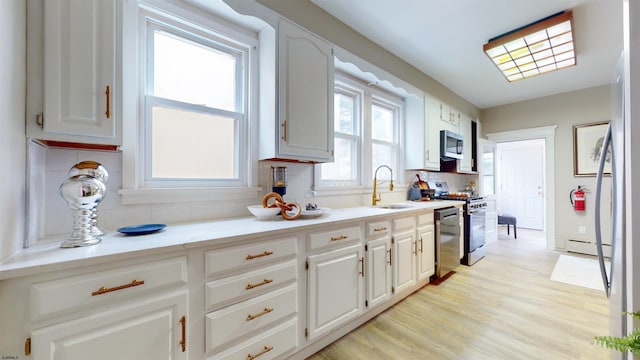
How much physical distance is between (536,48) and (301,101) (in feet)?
9.08

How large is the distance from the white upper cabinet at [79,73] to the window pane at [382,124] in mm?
2601

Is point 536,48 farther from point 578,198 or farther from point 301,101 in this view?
point 578,198

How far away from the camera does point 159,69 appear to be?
167cm

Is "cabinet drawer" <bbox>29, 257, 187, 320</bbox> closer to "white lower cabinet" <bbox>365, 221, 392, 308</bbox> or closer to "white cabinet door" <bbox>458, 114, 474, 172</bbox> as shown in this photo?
"white lower cabinet" <bbox>365, 221, 392, 308</bbox>

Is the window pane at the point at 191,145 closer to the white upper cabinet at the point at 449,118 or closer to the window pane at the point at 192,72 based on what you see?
the window pane at the point at 192,72

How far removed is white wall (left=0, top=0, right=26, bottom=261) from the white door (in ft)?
25.9

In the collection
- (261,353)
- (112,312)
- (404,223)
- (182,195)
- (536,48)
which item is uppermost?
(536,48)

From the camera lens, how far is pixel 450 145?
387 cm

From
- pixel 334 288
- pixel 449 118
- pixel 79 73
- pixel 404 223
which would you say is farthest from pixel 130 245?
pixel 449 118

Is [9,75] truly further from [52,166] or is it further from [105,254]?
[105,254]

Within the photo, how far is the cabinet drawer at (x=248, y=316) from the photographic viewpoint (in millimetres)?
1217

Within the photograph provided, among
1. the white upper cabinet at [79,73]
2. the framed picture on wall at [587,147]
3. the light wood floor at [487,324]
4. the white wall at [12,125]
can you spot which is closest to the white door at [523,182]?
the framed picture on wall at [587,147]

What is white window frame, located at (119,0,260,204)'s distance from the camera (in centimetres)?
149

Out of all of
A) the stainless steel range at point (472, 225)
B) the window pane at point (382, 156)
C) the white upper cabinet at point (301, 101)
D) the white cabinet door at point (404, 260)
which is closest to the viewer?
the white upper cabinet at point (301, 101)
